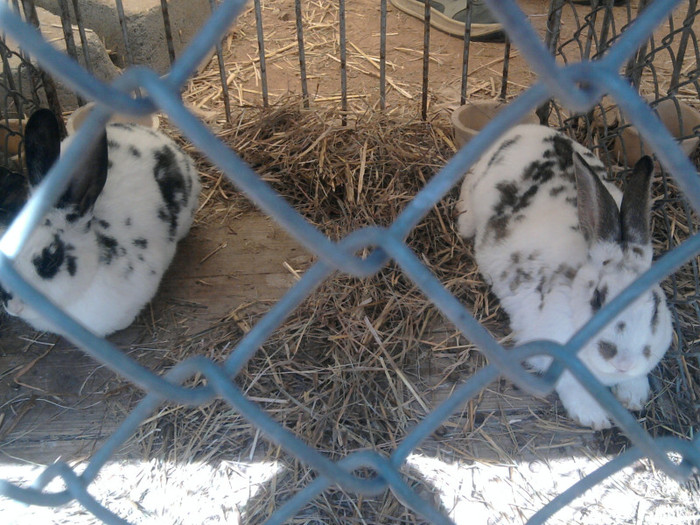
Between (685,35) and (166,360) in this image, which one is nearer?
(166,360)

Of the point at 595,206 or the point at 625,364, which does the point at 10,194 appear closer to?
the point at 595,206

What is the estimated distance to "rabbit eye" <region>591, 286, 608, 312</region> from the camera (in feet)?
8.08

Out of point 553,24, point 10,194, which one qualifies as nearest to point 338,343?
point 10,194

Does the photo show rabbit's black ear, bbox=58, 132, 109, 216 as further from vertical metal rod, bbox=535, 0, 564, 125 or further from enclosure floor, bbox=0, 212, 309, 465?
vertical metal rod, bbox=535, 0, 564, 125

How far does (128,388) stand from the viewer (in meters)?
2.72

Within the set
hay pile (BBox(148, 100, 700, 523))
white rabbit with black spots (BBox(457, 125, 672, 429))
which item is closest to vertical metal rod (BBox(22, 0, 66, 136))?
hay pile (BBox(148, 100, 700, 523))

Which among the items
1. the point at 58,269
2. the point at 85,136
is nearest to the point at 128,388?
the point at 58,269

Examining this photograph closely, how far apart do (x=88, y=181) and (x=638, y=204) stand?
202 cm

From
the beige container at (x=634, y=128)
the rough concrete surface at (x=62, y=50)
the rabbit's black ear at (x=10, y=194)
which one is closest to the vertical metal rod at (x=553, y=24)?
the beige container at (x=634, y=128)

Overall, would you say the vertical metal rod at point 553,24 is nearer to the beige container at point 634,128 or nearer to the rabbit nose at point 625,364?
the beige container at point 634,128

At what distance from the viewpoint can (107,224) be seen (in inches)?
117

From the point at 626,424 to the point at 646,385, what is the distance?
1.62 meters

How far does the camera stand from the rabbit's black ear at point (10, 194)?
270cm

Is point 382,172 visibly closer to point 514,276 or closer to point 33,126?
point 514,276
